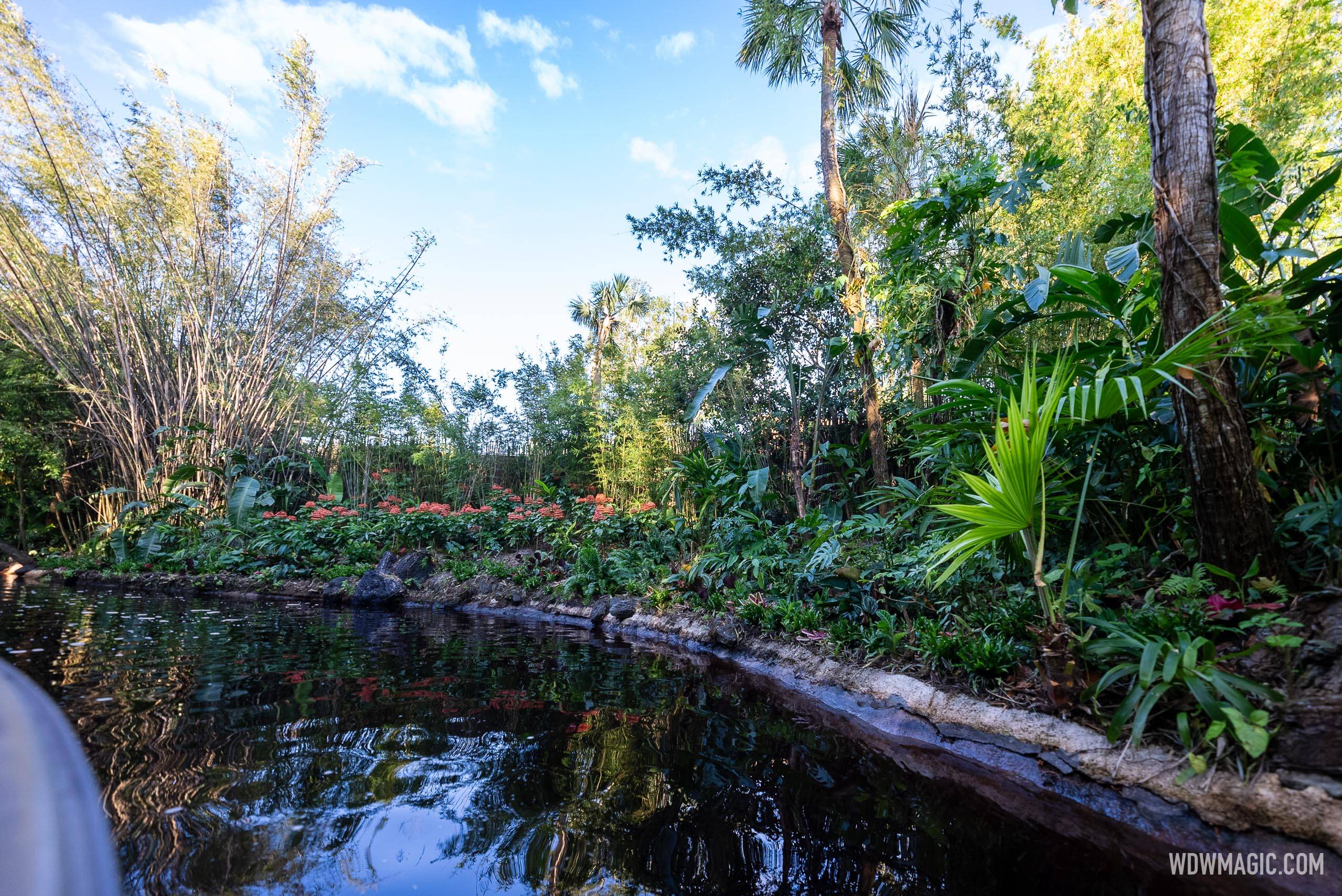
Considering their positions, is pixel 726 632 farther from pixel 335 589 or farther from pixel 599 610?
pixel 335 589

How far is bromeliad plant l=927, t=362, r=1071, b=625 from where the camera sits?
2.03m

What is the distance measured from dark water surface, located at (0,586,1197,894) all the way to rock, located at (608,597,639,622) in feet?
6.51

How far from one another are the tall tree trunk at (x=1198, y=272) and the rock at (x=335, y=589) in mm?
7409

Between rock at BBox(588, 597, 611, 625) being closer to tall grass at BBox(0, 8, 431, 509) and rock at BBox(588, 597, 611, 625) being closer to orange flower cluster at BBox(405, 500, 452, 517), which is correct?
orange flower cluster at BBox(405, 500, 452, 517)

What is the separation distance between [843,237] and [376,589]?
6.58 m

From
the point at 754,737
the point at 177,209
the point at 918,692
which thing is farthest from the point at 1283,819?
the point at 177,209

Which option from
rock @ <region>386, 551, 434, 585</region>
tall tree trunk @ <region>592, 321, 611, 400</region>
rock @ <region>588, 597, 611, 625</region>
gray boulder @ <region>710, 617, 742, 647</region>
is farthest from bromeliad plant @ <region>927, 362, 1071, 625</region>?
tall tree trunk @ <region>592, 321, 611, 400</region>

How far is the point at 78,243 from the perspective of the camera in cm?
724

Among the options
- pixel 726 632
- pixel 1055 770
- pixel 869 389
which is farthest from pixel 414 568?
pixel 1055 770

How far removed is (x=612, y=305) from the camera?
21.0 metres

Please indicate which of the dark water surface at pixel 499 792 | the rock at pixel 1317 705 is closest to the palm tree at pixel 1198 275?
the rock at pixel 1317 705

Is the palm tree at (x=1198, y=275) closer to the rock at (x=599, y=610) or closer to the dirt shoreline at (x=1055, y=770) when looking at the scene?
the dirt shoreline at (x=1055, y=770)

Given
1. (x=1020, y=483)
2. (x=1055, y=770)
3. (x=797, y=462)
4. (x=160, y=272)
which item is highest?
(x=160, y=272)

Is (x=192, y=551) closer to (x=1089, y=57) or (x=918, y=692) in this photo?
(x=918, y=692)
